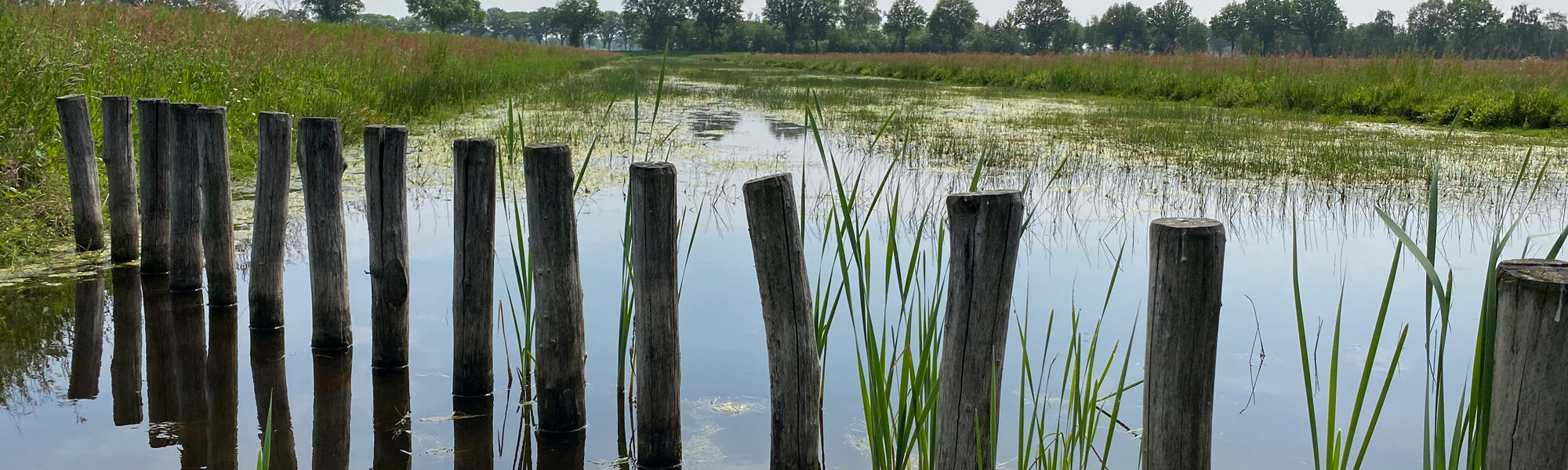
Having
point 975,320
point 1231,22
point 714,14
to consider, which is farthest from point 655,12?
point 975,320

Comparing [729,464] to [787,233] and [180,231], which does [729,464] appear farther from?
[180,231]

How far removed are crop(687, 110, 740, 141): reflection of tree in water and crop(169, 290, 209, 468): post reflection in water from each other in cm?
A: 764

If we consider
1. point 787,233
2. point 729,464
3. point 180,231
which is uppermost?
point 787,233

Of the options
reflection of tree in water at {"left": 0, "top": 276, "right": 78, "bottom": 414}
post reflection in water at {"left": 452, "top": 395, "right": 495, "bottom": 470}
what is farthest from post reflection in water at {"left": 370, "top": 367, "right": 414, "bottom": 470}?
reflection of tree in water at {"left": 0, "top": 276, "right": 78, "bottom": 414}

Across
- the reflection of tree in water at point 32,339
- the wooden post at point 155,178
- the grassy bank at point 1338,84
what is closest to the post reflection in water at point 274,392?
the reflection of tree in water at point 32,339

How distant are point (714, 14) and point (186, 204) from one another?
85.0 m

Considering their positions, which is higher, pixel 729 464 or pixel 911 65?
pixel 911 65

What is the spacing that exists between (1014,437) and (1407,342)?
2.32 meters

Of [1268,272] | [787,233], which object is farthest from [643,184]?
[1268,272]

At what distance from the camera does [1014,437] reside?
359cm

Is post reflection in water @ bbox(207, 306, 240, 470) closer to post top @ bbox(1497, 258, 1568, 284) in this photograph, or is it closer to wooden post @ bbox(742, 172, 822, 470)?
wooden post @ bbox(742, 172, 822, 470)

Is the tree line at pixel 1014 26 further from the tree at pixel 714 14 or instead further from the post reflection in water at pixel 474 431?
the post reflection in water at pixel 474 431

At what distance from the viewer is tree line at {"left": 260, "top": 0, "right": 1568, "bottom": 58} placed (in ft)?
234

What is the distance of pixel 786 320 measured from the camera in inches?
110
